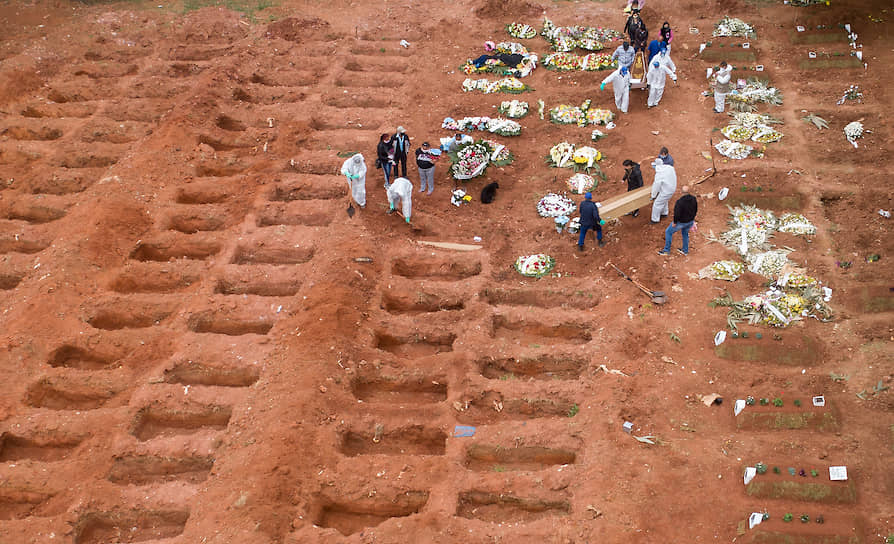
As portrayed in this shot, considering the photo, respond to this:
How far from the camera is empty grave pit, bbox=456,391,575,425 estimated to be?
32.7ft

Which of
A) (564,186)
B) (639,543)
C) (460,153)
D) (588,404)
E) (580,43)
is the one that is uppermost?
(580,43)

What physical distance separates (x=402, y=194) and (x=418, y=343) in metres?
3.29

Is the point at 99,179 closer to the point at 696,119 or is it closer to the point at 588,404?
the point at 588,404

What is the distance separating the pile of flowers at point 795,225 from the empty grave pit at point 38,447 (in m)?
13.1

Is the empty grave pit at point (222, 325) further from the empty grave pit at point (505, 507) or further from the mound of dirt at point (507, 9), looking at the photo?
the mound of dirt at point (507, 9)

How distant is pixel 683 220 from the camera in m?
11.5

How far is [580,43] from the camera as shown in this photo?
18969 mm

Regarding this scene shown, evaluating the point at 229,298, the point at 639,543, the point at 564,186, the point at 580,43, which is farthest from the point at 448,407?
the point at 580,43

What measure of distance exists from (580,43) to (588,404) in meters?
12.9

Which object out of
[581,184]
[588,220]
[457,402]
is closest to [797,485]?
[457,402]

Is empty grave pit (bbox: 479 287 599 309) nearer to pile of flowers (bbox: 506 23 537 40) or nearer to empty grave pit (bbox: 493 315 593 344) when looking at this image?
empty grave pit (bbox: 493 315 593 344)

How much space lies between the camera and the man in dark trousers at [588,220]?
11883 millimetres

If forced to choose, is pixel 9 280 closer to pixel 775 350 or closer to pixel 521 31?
pixel 775 350

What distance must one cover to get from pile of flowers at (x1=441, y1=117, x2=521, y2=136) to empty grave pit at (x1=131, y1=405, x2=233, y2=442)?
905cm
